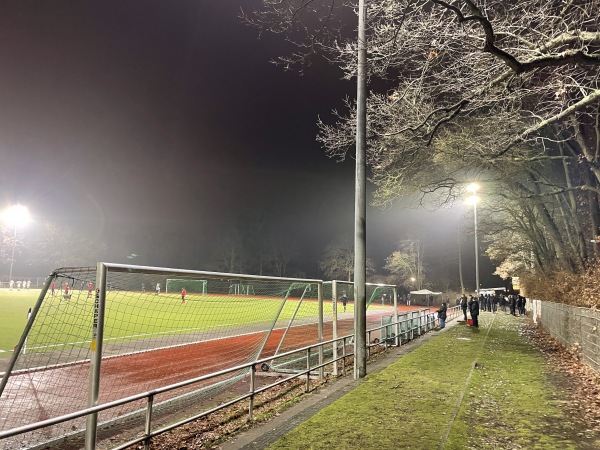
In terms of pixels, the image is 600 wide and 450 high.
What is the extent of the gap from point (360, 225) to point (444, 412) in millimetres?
4324

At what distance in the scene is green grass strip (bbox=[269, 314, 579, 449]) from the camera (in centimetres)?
546

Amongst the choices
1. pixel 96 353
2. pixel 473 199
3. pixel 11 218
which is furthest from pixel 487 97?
pixel 11 218

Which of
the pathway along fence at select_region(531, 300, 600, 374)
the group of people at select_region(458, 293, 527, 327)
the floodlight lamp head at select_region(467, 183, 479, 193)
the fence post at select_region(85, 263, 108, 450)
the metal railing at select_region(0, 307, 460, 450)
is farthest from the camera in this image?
the group of people at select_region(458, 293, 527, 327)

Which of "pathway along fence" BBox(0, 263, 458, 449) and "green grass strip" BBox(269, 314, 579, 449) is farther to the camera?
"green grass strip" BBox(269, 314, 579, 449)

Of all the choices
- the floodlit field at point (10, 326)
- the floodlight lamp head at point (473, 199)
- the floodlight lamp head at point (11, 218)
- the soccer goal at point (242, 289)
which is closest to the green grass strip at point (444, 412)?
the soccer goal at point (242, 289)

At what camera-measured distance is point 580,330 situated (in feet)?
38.1

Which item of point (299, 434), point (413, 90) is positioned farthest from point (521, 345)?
point (299, 434)

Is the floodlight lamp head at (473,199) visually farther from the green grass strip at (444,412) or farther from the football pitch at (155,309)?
the green grass strip at (444,412)

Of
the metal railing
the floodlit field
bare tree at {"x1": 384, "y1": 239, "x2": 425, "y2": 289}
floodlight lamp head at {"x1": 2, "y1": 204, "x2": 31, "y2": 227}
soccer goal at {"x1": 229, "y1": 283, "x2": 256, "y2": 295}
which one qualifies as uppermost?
floodlight lamp head at {"x1": 2, "y1": 204, "x2": 31, "y2": 227}

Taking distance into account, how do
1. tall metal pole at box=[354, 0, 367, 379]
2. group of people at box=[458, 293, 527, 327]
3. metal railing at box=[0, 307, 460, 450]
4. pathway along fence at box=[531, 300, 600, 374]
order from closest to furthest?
metal railing at box=[0, 307, 460, 450], tall metal pole at box=[354, 0, 367, 379], pathway along fence at box=[531, 300, 600, 374], group of people at box=[458, 293, 527, 327]

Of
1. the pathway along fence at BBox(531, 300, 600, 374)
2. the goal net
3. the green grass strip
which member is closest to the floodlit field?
A: the goal net

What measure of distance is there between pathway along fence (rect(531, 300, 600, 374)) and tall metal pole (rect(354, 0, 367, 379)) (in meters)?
5.10

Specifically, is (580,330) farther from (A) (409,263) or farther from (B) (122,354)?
→ (A) (409,263)

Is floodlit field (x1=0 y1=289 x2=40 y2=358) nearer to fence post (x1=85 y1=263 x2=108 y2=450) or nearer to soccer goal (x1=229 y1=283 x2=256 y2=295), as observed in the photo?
soccer goal (x1=229 y1=283 x2=256 y2=295)
